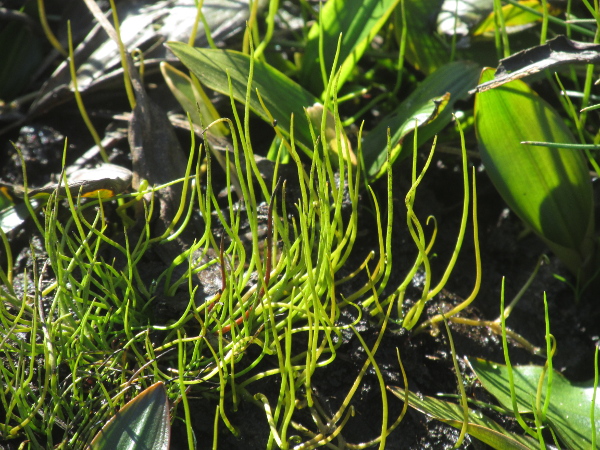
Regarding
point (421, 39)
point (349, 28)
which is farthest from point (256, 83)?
point (421, 39)

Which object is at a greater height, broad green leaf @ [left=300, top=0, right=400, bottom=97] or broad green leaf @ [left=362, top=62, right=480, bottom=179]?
broad green leaf @ [left=300, top=0, right=400, bottom=97]

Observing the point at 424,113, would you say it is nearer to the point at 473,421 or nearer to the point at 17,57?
the point at 473,421

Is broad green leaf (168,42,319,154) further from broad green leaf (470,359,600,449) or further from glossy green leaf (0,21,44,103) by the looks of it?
glossy green leaf (0,21,44,103)

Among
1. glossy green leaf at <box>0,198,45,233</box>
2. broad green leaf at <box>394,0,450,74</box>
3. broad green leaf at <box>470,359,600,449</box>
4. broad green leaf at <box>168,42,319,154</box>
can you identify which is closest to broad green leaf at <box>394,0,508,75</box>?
broad green leaf at <box>394,0,450,74</box>

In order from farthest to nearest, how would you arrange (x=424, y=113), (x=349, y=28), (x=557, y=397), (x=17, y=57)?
1. (x=17, y=57)
2. (x=349, y=28)
3. (x=424, y=113)
4. (x=557, y=397)

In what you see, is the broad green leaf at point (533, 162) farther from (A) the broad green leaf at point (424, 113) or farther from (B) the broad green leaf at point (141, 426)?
(B) the broad green leaf at point (141, 426)

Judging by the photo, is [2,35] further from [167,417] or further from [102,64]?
[167,417]
